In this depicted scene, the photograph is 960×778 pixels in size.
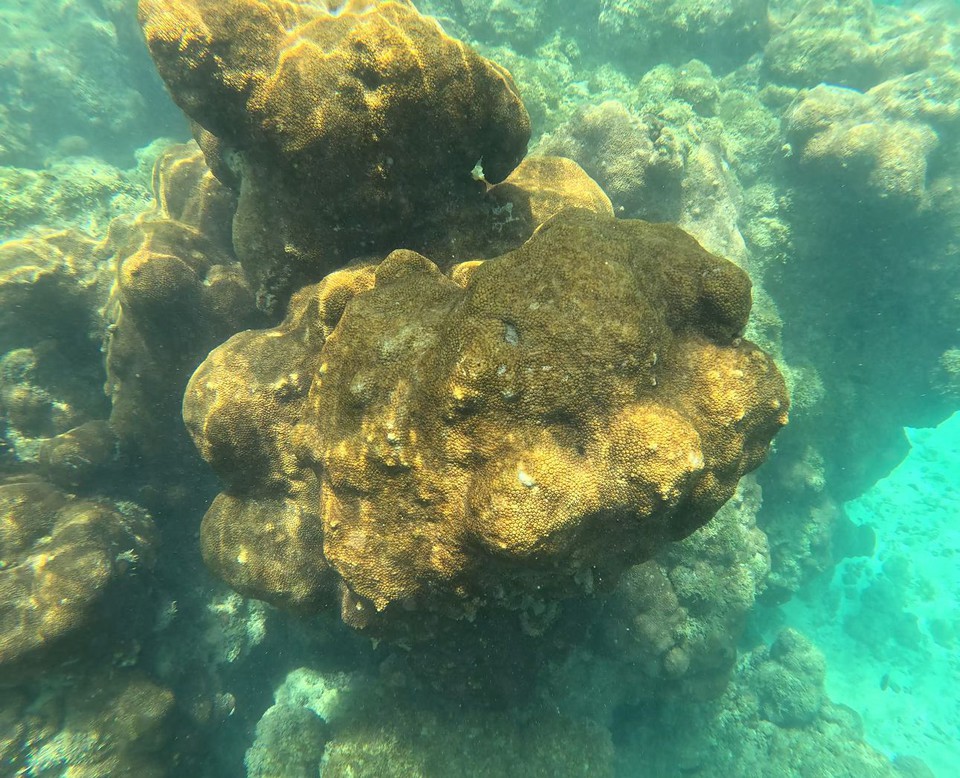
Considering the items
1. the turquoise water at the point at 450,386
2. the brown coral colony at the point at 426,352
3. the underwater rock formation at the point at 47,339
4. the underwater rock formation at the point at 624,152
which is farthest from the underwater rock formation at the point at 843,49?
the underwater rock formation at the point at 47,339

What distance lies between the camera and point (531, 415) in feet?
9.09

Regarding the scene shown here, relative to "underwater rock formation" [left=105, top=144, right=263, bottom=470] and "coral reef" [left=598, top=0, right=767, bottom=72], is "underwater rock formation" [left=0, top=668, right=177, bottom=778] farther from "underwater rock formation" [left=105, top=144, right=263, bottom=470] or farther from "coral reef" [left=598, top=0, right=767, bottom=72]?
"coral reef" [left=598, top=0, right=767, bottom=72]

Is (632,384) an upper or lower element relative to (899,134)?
lower

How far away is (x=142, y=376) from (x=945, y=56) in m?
17.9

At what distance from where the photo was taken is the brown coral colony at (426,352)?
2.81m

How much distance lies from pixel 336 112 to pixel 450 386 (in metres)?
Answer: 2.47

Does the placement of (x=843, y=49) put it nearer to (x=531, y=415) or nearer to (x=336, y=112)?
(x=336, y=112)

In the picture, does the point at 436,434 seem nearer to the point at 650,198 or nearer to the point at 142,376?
the point at 142,376

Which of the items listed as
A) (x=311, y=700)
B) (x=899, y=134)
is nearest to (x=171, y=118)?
(x=311, y=700)

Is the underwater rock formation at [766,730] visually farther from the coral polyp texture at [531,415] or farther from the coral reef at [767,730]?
the coral polyp texture at [531,415]

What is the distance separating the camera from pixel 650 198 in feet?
25.8

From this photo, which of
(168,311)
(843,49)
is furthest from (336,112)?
(843,49)

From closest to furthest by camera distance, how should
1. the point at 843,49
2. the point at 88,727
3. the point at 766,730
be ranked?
the point at 88,727 → the point at 766,730 → the point at 843,49

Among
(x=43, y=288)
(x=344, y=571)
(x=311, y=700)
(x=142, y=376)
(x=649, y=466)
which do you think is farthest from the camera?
(x=311, y=700)
